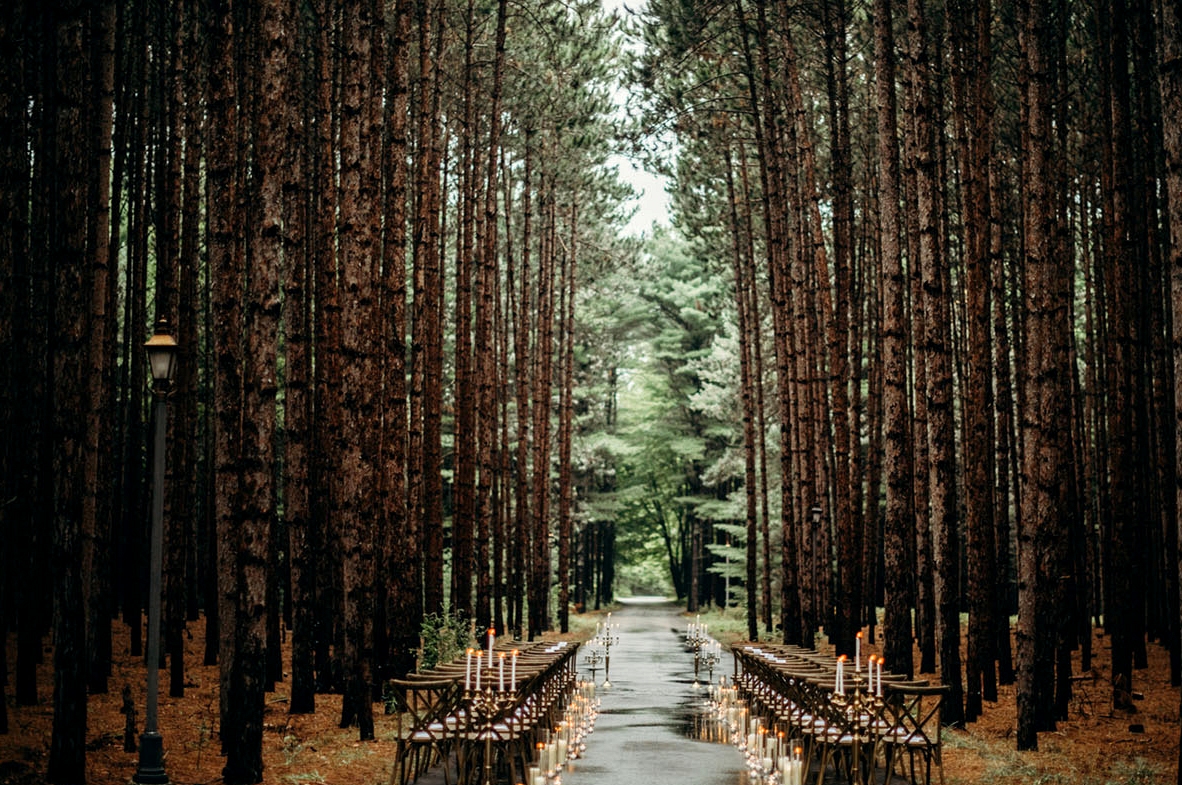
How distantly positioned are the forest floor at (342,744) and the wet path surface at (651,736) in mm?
2304

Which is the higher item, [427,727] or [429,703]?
[429,703]

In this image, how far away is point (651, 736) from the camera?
13992 mm

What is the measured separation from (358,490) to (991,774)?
26.2 feet

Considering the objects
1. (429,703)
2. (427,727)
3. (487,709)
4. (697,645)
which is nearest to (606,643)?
(697,645)

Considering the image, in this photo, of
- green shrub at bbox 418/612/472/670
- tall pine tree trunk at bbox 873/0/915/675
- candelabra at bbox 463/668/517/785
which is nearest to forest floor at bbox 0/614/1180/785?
candelabra at bbox 463/668/517/785

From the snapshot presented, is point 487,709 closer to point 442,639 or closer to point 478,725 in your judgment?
point 478,725

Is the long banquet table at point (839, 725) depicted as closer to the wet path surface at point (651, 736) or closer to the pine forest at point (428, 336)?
the wet path surface at point (651, 736)

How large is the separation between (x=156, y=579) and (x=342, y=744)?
4237 mm

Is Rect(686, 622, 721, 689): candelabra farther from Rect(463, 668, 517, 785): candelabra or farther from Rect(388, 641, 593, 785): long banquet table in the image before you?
Rect(463, 668, 517, 785): candelabra

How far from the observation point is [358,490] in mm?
13656

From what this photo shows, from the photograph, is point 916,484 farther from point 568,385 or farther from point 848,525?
point 568,385

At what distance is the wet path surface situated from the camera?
35.8 feet

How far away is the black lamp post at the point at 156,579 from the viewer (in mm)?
9000

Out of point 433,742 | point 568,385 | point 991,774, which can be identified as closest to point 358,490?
point 433,742
